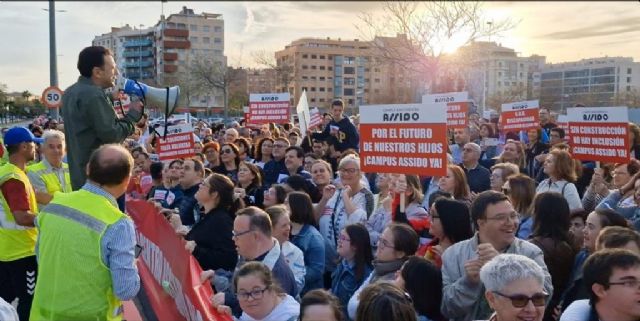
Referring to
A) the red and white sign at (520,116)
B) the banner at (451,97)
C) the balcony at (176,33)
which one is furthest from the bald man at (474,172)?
the balcony at (176,33)

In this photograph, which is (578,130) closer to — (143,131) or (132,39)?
(143,131)

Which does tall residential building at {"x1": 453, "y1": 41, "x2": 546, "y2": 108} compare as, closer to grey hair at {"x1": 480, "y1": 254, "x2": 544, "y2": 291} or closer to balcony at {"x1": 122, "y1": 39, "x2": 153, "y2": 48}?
grey hair at {"x1": 480, "y1": 254, "x2": 544, "y2": 291}

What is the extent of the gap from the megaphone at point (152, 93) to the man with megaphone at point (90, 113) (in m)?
0.06

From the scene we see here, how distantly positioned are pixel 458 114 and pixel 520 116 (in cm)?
228

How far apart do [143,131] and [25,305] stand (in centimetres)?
993

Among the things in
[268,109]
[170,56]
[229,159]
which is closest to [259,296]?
[229,159]

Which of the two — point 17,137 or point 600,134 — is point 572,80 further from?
point 17,137

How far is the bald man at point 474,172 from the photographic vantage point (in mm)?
8344

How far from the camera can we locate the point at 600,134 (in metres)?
7.84

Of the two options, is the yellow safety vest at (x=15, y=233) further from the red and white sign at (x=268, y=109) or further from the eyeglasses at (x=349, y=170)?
the red and white sign at (x=268, y=109)

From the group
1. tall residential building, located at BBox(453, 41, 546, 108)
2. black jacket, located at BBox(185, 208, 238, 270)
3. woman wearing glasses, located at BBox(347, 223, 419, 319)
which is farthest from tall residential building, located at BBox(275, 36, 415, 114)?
woman wearing glasses, located at BBox(347, 223, 419, 319)

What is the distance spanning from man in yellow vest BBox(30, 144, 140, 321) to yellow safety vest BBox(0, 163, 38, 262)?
2.11 meters

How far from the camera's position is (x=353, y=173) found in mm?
6656

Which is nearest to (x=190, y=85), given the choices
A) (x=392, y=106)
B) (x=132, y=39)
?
(x=132, y=39)
